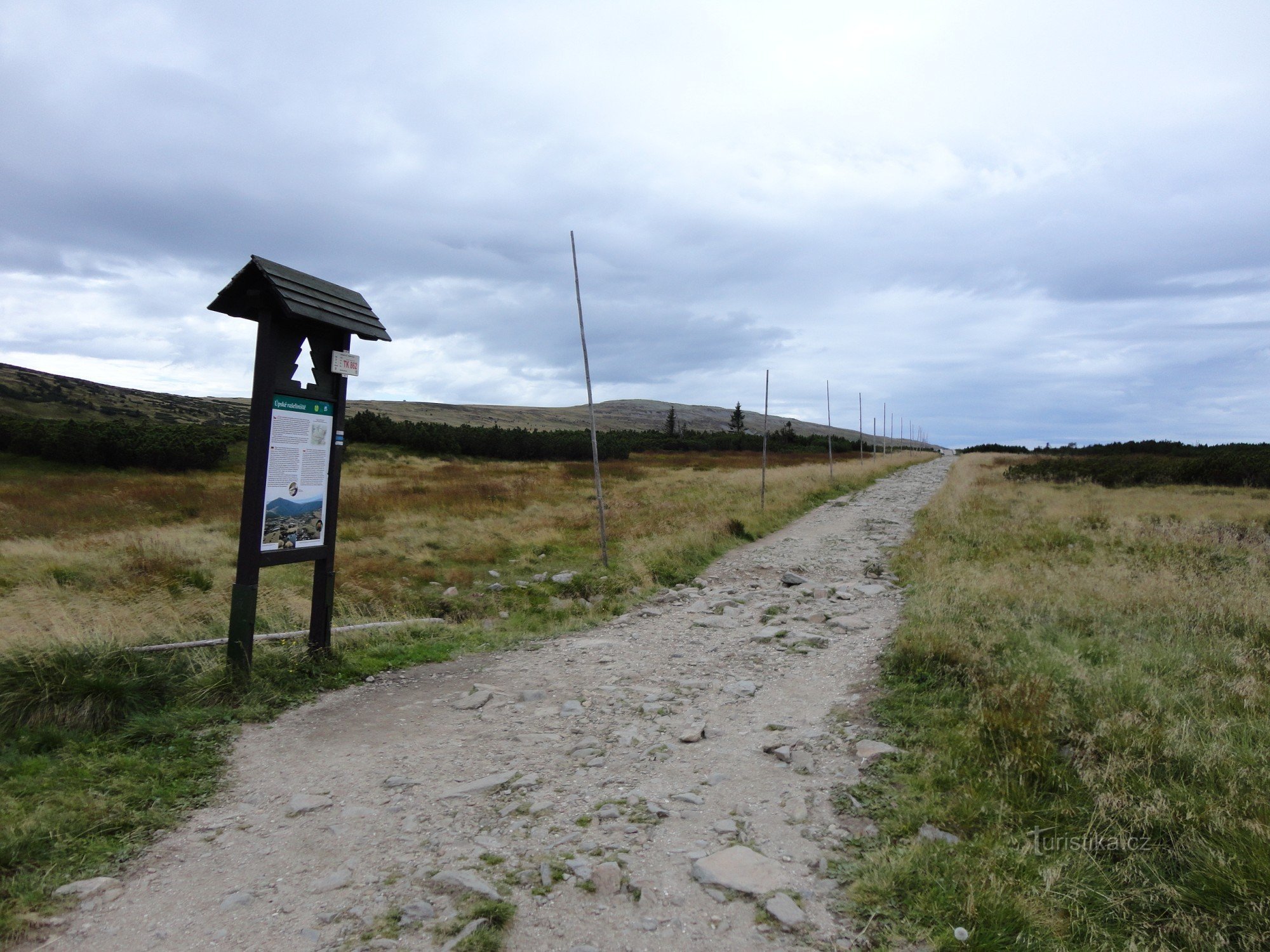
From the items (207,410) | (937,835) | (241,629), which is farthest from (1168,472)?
(207,410)

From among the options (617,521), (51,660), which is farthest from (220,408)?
(51,660)

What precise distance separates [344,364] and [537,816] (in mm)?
5285

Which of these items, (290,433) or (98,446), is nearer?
(290,433)

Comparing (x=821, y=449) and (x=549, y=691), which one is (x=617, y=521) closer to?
(x=549, y=691)

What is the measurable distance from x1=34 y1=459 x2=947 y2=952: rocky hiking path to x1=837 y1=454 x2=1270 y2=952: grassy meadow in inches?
15.6

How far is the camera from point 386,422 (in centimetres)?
5344

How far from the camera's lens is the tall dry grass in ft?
30.4

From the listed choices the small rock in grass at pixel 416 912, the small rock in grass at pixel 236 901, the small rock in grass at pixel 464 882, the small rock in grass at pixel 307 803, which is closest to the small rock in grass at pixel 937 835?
the small rock in grass at pixel 464 882

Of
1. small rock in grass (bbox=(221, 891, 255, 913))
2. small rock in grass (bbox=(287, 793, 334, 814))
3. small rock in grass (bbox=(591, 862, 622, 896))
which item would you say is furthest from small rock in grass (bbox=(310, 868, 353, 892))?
small rock in grass (bbox=(591, 862, 622, 896))

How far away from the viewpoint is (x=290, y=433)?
682cm

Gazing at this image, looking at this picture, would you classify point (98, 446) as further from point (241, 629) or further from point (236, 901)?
point (236, 901)

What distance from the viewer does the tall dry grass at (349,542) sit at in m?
9.27

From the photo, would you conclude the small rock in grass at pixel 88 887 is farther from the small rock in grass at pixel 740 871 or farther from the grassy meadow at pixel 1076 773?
the grassy meadow at pixel 1076 773

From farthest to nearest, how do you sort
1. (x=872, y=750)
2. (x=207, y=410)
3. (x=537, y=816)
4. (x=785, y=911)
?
(x=207, y=410) → (x=872, y=750) → (x=537, y=816) → (x=785, y=911)
